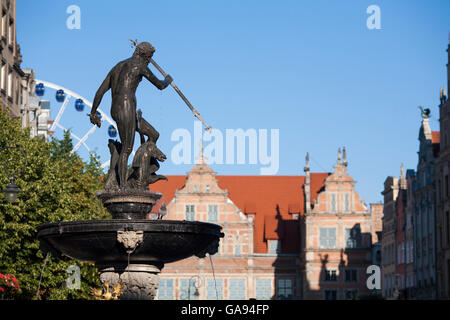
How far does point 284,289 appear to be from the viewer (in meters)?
81.2

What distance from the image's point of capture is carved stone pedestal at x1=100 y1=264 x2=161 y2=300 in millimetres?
16406

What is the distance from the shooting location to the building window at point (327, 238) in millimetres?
78938

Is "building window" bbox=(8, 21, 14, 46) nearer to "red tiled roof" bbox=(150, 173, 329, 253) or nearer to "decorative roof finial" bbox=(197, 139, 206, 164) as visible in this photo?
"decorative roof finial" bbox=(197, 139, 206, 164)

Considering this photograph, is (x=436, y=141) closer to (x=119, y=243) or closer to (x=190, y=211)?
(x=190, y=211)

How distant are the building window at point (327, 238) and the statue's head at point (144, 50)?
62.9m

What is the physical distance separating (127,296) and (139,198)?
1.65 meters

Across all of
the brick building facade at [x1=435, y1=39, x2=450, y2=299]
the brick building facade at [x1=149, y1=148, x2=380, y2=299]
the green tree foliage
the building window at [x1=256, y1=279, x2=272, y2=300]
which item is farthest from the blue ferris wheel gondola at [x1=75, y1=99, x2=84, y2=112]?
the green tree foliage

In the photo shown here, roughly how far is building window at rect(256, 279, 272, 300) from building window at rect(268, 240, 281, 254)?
109 inches

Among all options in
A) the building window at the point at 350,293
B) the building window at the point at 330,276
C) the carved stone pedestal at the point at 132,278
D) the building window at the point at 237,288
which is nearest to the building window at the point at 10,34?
the building window at the point at 237,288

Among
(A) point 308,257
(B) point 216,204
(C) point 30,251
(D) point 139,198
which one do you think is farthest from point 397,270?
(D) point 139,198

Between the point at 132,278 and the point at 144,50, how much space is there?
156 inches

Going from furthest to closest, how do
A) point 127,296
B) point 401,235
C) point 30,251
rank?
point 401,235
point 30,251
point 127,296
